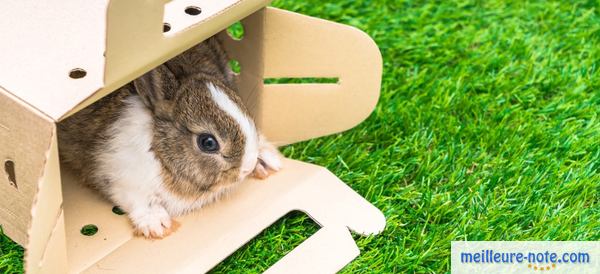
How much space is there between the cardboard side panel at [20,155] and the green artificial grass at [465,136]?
32 centimetres

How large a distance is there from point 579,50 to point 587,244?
1.25 m

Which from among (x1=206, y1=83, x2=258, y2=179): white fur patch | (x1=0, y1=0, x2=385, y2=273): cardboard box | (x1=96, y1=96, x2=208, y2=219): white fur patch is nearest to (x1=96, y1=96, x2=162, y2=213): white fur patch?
(x1=96, y1=96, x2=208, y2=219): white fur patch

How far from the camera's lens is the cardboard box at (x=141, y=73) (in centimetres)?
211

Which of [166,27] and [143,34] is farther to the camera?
[166,27]

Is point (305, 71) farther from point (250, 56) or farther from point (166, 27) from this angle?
point (166, 27)

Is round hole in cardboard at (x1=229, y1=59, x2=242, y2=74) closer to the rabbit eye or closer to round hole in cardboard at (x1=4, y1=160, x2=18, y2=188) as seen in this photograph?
the rabbit eye

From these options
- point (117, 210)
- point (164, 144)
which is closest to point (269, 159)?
point (164, 144)

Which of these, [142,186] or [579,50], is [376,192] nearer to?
[142,186]

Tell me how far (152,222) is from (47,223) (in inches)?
22.0

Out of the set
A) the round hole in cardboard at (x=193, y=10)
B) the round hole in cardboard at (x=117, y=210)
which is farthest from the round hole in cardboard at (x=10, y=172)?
the round hole in cardboard at (x=193, y=10)

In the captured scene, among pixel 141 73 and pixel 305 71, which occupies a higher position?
pixel 141 73

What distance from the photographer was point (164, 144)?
105 inches

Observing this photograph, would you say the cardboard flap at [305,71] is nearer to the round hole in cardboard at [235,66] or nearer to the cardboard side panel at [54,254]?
the round hole in cardboard at [235,66]

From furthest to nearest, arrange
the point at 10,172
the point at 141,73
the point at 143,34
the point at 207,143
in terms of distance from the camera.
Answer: the point at 207,143, the point at 10,172, the point at 141,73, the point at 143,34
